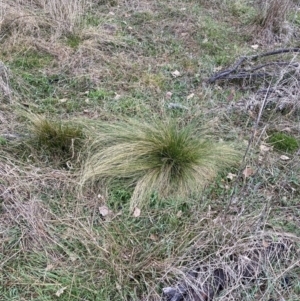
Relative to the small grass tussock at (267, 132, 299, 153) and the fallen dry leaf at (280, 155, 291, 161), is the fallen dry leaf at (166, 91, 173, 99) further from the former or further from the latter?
the fallen dry leaf at (280, 155, 291, 161)

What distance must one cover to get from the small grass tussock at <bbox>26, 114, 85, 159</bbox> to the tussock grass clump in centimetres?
13

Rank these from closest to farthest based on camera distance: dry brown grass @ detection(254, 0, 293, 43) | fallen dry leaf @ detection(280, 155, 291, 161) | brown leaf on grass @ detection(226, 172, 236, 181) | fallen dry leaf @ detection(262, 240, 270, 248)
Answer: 1. fallen dry leaf @ detection(262, 240, 270, 248)
2. brown leaf on grass @ detection(226, 172, 236, 181)
3. fallen dry leaf @ detection(280, 155, 291, 161)
4. dry brown grass @ detection(254, 0, 293, 43)

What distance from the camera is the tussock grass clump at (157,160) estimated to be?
7.95 feet

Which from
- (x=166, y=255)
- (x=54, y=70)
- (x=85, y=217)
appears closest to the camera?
(x=166, y=255)

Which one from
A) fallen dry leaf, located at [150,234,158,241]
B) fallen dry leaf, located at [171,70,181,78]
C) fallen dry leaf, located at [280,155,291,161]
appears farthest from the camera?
fallen dry leaf, located at [171,70,181,78]

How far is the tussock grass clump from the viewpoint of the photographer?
242 cm

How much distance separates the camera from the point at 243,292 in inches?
76.5

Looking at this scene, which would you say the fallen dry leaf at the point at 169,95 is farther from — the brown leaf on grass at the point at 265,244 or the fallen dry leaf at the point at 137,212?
the brown leaf on grass at the point at 265,244

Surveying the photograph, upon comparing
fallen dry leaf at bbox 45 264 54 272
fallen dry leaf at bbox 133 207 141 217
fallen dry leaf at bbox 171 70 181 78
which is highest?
fallen dry leaf at bbox 171 70 181 78

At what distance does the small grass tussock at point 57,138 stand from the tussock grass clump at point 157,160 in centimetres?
13

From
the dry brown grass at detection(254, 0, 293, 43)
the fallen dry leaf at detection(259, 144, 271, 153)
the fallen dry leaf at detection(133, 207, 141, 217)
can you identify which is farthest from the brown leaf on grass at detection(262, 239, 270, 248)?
the dry brown grass at detection(254, 0, 293, 43)

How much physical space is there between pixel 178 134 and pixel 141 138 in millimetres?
244

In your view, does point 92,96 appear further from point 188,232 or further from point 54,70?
point 188,232

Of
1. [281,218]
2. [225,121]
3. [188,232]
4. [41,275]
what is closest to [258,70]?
[225,121]
